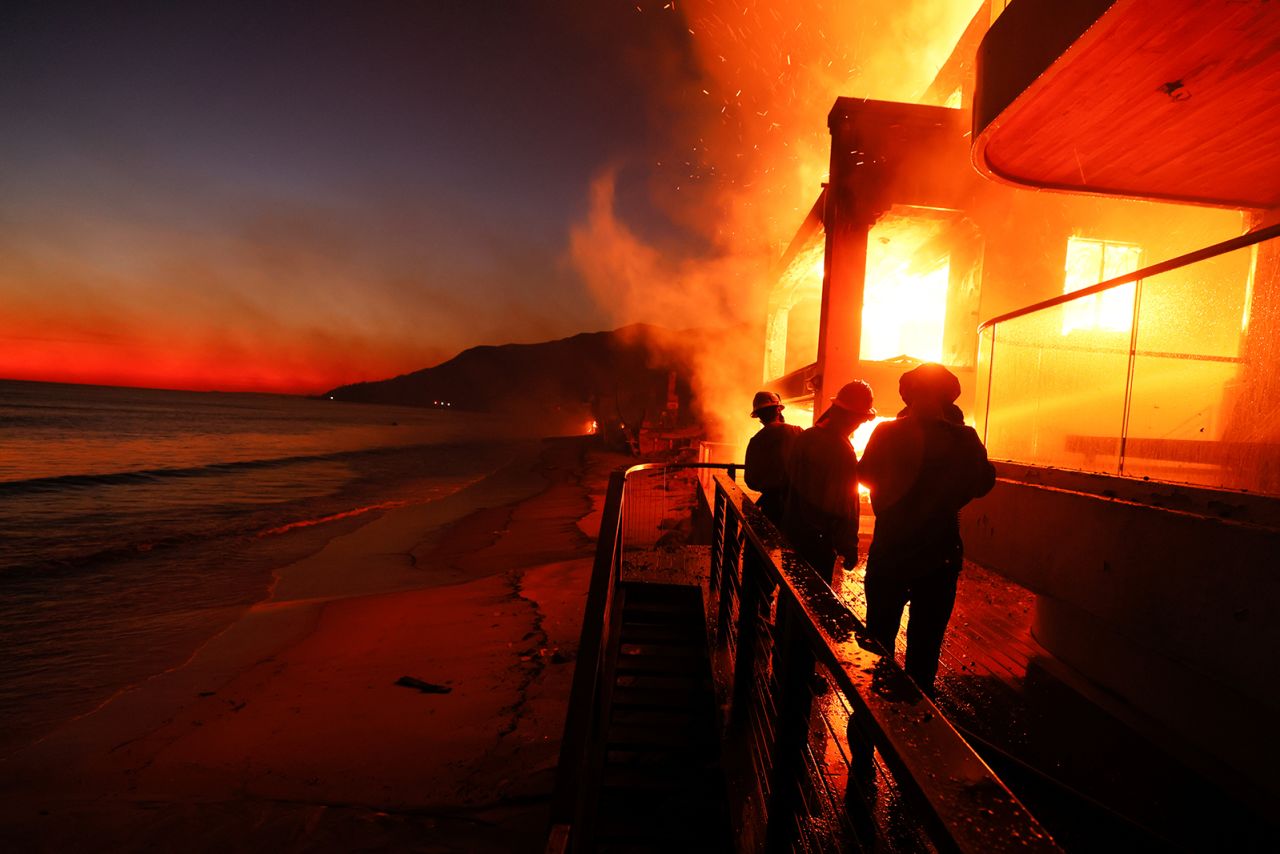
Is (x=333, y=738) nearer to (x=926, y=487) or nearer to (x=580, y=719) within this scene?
(x=580, y=719)

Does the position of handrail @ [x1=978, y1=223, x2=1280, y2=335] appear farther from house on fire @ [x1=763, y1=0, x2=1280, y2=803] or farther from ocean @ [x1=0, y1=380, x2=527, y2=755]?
ocean @ [x1=0, y1=380, x2=527, y2=755]

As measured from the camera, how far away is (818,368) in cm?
989

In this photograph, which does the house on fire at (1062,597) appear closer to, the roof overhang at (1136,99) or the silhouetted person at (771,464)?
the roof overhang at (1136,99)

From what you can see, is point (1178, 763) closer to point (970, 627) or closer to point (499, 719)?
point (970, 627)

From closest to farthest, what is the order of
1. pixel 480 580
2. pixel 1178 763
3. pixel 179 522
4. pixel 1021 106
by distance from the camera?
pixel 1178 763
pixel 1021 106
pixel 480 580
pixel 179 522

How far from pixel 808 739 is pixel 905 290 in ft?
40.1

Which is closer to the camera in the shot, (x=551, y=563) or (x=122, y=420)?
(x=551, y=563)

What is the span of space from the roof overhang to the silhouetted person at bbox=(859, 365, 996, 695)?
3.25 m

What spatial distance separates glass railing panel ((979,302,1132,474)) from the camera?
13.2 ft

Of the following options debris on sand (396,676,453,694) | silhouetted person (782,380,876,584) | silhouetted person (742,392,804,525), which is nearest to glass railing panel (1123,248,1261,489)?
silhouetted person (782,380,876,584)

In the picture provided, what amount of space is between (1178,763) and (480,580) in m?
9.75

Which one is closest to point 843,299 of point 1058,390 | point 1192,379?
point 1058,390

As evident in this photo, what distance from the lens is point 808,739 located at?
2.09 m

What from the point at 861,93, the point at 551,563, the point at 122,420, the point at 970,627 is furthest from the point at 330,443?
the point at 970,627
